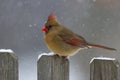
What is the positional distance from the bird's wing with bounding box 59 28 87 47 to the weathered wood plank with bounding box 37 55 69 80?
0.20 m

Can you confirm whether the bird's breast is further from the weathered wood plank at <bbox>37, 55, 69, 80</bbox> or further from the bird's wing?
the weathered wood plank at <bbox>37, 55, 69, 80</bbox>

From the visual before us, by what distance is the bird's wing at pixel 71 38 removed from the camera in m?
2.26

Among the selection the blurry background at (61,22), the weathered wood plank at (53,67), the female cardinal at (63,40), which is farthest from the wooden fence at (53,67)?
the blurry background at (61,22)

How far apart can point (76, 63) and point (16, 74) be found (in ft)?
14.0

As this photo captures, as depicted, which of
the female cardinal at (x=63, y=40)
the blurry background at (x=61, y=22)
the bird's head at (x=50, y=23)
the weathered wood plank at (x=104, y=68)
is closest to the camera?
the weathered wood plank at (x=104, y=68)

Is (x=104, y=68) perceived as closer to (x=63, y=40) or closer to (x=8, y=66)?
(x=63, y=40)

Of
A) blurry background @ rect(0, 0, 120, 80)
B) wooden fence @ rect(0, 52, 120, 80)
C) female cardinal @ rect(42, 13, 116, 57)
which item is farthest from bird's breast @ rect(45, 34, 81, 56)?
blurry background @ rect(0, 0, 120, 80)

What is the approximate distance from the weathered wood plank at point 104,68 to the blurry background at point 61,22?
363cm

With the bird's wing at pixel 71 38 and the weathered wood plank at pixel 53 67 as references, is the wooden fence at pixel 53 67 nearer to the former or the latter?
the weathered wood plank at pixel 53 67

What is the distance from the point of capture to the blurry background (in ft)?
21.5

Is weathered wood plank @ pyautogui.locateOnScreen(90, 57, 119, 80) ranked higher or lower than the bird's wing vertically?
lower

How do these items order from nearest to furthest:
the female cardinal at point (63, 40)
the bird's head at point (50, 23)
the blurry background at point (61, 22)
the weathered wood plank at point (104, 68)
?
1. the weathered wood plank at point (104, 68)
2. the bird's head at point (50, 23)
3. the female cardinal at point (63, 40)
4. the blurry background at point (61, 22)

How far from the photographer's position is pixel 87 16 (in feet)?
29.2

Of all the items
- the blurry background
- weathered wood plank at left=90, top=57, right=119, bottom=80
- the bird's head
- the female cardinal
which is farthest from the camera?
the blurry background
